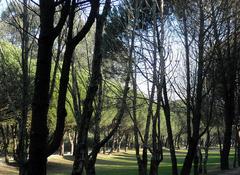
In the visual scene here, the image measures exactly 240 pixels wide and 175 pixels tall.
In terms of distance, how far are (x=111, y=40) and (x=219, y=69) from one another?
20.4 ft

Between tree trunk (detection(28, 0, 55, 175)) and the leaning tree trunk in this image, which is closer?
tree trunk (detection(28, 0, 55, 175))

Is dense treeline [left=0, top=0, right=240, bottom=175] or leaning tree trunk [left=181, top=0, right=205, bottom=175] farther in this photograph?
leaning tree trunk [left=181, top=0, right=205, bottom=175]

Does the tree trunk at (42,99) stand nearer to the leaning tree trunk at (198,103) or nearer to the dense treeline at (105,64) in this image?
the dense treeline at (105,64)

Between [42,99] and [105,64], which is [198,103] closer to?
[105,64]

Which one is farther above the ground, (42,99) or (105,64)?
(105,64)

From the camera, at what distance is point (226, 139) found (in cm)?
2345

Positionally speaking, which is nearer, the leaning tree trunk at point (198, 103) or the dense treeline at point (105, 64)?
the dense treeline at point (105, 64)

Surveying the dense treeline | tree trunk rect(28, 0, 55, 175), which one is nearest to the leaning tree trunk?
the dense treeline

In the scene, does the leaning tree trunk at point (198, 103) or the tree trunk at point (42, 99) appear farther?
the leaning tree trunk at point (198, 103)

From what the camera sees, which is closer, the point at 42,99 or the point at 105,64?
the point at 42,99

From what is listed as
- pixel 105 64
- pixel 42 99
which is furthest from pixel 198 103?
pixel 42 99

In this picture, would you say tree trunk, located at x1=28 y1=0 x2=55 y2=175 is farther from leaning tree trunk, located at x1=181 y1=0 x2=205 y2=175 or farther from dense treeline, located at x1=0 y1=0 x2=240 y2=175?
leaning tree trunk, located at x1=181 y1=0 x2=205 y2=175

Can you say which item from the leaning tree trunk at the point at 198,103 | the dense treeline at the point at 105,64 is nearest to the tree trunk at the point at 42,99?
the dense treeline at the point at 105,64

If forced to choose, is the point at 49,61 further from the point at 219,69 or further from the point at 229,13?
the point at 219,69
